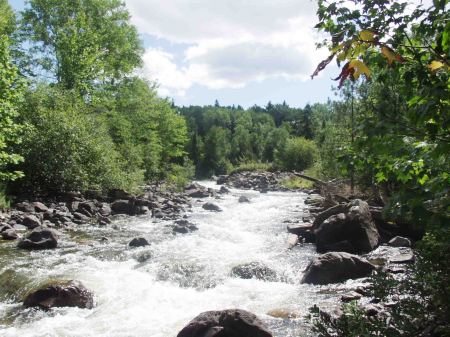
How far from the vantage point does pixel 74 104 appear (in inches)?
899

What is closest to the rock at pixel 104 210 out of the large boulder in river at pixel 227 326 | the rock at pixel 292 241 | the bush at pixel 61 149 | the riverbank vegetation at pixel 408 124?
the bush at pixel 61 149

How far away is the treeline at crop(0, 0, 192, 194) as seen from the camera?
61.4 feet

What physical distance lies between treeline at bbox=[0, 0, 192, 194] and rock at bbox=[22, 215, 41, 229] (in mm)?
1702

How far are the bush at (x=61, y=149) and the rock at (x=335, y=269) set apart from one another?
13986 mm

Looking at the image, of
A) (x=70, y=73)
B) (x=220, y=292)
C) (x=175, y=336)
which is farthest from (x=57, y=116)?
(x=175, y=336)

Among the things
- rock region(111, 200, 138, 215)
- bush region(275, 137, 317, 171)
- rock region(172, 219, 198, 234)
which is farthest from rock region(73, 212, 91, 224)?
bush region(275, 137, 317, 171)

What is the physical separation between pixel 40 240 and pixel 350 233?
391 inches

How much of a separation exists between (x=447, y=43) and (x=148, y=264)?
10164mm

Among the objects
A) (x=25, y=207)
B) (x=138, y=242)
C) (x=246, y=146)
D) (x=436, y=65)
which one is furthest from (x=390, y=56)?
(x=246, y=146)

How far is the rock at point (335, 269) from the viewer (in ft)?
32.4

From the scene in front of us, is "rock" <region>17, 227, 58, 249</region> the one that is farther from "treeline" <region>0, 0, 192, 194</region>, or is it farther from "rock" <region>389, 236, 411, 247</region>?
"rock" <region>389, 236, 411, 247</region>

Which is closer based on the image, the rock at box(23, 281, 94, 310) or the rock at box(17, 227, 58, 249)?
the rock at box(23, 281, 94, 310)

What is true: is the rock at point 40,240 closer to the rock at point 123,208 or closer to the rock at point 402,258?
the rock at point 123,208

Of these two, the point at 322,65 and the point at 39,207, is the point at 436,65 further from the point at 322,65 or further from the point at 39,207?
the point at 39,207
